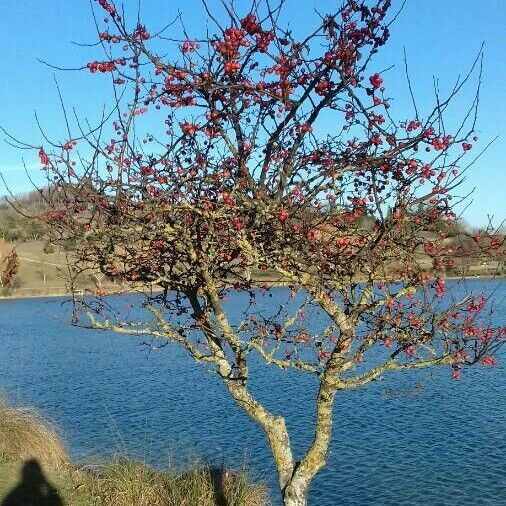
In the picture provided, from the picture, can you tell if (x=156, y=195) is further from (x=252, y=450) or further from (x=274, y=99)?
(x=252, y=450)

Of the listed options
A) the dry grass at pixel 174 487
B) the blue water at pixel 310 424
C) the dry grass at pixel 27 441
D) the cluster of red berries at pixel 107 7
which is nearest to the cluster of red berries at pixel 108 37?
the cluster of red berries at pixel 107 7

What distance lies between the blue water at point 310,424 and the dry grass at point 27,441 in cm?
125

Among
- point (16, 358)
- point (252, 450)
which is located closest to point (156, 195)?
point (252, 450)

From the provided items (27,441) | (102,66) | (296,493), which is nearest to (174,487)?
(27,441)

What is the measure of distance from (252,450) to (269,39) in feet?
45.7

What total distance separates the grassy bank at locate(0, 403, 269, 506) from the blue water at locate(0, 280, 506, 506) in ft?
6.85

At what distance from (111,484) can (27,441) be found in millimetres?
3690

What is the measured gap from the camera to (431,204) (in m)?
6.50

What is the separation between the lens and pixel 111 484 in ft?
39.2

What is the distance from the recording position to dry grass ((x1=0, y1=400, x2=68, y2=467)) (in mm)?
14359

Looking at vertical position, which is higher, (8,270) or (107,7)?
→ (107,7)

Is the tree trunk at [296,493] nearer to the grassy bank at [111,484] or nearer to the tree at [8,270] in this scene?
the grassy bank at [111,484]

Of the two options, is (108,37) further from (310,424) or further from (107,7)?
(310,424)

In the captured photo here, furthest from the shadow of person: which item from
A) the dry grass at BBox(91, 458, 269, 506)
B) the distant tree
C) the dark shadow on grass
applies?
the distant tree
